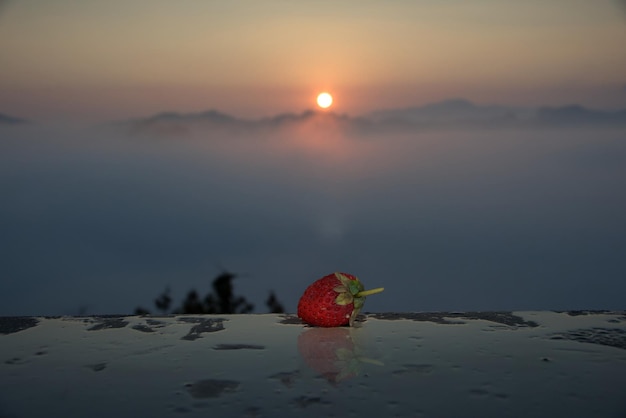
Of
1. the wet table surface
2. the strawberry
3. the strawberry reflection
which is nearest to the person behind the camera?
the wet table surface

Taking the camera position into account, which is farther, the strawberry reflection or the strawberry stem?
the strawberry stem

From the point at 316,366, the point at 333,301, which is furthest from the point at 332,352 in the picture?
the point at 333,301

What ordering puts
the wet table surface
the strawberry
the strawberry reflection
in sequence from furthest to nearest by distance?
the strawberry → the strawberry reflection → the wet table surface

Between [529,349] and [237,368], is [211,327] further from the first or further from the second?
[529,349]

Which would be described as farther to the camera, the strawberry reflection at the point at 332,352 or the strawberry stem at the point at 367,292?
the strawberry stem at the point at 367,292

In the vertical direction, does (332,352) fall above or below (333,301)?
below

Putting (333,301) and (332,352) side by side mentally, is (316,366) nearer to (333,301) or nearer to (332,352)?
(332,352)
